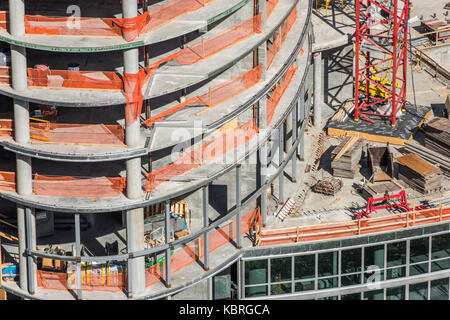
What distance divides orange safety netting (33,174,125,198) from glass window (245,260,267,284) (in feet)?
34.9

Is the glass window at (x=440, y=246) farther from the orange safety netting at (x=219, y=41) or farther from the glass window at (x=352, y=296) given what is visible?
the orange safety netting at (x=219, y=41)

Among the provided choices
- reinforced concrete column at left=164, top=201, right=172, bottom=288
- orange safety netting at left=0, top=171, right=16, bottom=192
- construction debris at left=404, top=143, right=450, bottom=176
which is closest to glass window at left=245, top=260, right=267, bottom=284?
reinforced concrete column at left=164, top=201, right=172, bottom=288

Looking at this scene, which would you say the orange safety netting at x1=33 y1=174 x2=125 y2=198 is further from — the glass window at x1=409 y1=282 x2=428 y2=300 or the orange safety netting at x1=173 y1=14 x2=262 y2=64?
the glass window at x1=409 y1=282 x2=428 y2=300

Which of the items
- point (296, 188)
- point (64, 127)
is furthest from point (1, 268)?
point (296, 188)

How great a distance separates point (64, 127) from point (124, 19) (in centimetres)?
716

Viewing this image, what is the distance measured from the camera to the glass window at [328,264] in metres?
63.1

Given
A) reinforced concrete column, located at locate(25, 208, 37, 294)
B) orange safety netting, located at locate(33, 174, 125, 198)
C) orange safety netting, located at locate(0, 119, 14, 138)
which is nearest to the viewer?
orange safety netting, located at locate(0, 119, 14, 138)

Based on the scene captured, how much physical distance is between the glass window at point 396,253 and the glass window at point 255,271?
7.81 metres

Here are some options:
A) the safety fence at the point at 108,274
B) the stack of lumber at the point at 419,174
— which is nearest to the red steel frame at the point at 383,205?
the stack of lumber at the point at 419,174

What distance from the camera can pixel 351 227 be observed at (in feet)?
207

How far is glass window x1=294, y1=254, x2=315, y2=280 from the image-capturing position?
62856 mm

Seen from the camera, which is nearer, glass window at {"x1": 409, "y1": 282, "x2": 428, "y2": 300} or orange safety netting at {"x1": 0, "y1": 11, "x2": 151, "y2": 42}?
orange safety netting at {"x1": 0, "y1": 11, "x2": 151, "y2": 42}

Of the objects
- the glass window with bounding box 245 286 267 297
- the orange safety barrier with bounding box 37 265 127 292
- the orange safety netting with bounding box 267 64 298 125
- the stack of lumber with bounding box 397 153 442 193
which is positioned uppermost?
the orange safety netting with bounding box 267 64 298 125

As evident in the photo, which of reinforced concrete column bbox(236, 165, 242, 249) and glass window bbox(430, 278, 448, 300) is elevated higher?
reinforced concrete column bbox(236, 165, 242, 249)
